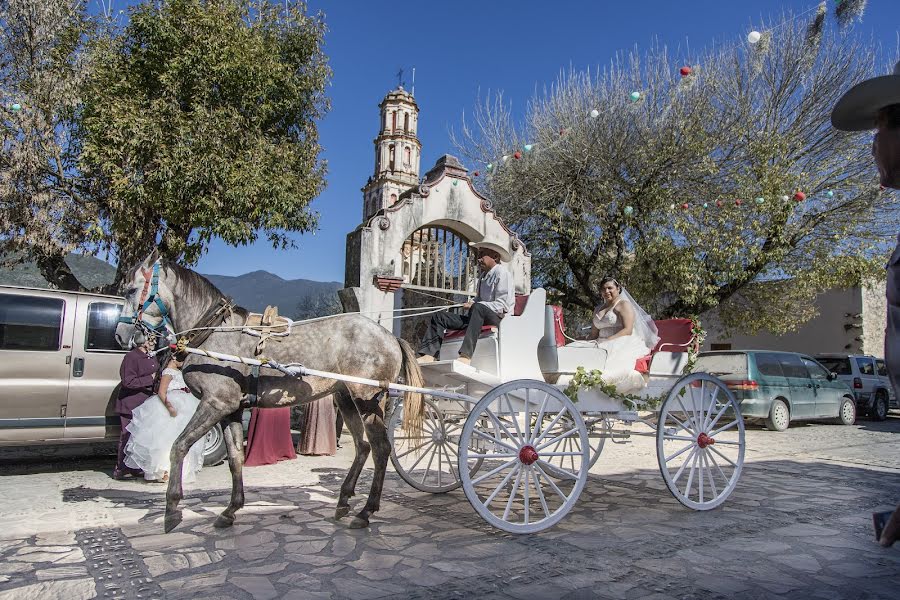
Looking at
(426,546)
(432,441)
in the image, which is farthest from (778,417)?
(426,546)

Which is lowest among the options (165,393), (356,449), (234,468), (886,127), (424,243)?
(234,468)

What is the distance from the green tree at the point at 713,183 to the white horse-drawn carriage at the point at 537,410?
10560mm

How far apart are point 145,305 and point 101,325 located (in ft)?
10.5

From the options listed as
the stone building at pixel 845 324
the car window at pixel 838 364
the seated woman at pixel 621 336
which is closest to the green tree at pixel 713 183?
the car window at pixel 838 364

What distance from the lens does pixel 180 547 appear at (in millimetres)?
4547

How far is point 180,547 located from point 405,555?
1.62 m

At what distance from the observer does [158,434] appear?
23.4 ft

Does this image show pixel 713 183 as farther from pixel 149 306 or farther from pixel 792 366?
pixel 149 306

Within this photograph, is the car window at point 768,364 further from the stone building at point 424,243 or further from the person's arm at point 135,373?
the person's arm at point 135,373

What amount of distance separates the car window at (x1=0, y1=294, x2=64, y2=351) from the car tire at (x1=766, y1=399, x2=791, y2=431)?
1397 centimetres

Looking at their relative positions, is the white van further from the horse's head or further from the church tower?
the church tower

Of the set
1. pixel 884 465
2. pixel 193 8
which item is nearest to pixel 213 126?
pixel 193 8

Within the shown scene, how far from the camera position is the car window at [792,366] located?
15.2m

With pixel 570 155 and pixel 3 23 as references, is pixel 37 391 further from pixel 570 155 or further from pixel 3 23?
pixel 570 155
